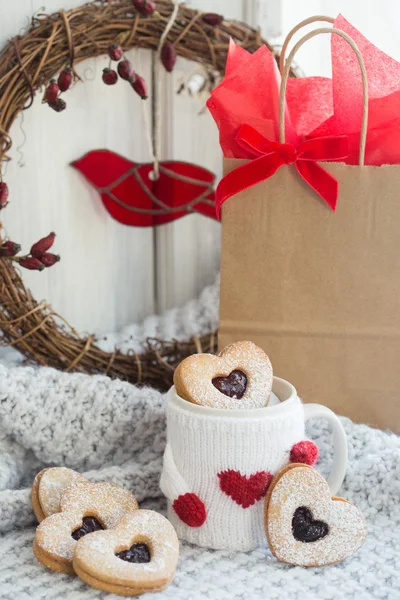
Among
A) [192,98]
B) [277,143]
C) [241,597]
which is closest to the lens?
[241,597]

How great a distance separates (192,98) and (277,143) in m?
0.56

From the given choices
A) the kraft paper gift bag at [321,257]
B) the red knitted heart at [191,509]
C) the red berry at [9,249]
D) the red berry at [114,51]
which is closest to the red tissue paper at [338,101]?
the kraft paper gift bag at [321,257]

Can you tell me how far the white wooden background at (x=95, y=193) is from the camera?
110cm

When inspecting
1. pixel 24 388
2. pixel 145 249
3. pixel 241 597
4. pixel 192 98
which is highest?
pixel 192 98

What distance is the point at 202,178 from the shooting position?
1359 millimetres

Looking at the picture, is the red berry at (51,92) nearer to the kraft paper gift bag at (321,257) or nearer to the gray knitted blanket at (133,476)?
the kraft paper gift bag at (321,257)

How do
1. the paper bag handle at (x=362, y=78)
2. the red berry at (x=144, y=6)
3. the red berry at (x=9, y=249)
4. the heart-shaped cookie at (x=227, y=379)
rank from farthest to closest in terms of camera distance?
the red berry at (x=144, y=6)
the red berry at (x=9, y=249)
the paper bag handle at (x=362, y=78)
the heart-shaped cookie at (x=227, y=379)

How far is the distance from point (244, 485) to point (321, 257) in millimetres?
321

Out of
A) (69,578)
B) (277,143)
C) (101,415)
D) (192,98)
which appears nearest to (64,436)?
(101,415)

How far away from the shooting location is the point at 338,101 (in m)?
0.87

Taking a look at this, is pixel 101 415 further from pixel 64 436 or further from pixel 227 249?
pixel 227 249

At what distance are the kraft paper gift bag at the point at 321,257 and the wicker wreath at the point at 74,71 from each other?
21 centimetres

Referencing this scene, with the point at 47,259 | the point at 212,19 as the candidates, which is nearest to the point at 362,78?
the point at 212,19

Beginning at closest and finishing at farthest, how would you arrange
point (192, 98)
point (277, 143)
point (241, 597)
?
point (241, 597), point (277, 143), point (192, 98)
